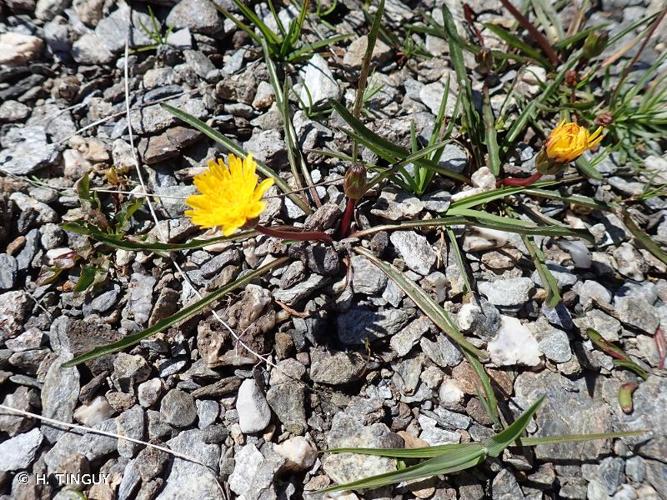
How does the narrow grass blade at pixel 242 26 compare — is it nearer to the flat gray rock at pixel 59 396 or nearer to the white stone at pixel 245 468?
the flat gray rock at pixel 59 396

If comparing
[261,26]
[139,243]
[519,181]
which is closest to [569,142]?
[519,181]

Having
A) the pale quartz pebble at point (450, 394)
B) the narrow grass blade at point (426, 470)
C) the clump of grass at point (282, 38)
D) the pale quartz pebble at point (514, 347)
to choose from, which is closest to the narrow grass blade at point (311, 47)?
the clump of grass at point (282, 38)

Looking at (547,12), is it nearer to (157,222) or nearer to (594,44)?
(594,44)

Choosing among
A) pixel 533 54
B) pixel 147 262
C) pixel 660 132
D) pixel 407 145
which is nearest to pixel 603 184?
pixel 660 132

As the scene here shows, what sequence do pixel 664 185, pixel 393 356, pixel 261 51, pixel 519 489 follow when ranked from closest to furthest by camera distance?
pixel 519 489, pixel 393 356, pixel 664 185, pixel 261 51

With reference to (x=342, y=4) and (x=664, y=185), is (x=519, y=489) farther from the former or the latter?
(x=342, y=4)

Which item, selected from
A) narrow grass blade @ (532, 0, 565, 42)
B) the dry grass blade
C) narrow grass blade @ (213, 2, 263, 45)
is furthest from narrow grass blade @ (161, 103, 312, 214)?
narrow grass blade @ (532, 0, 565, 42)
